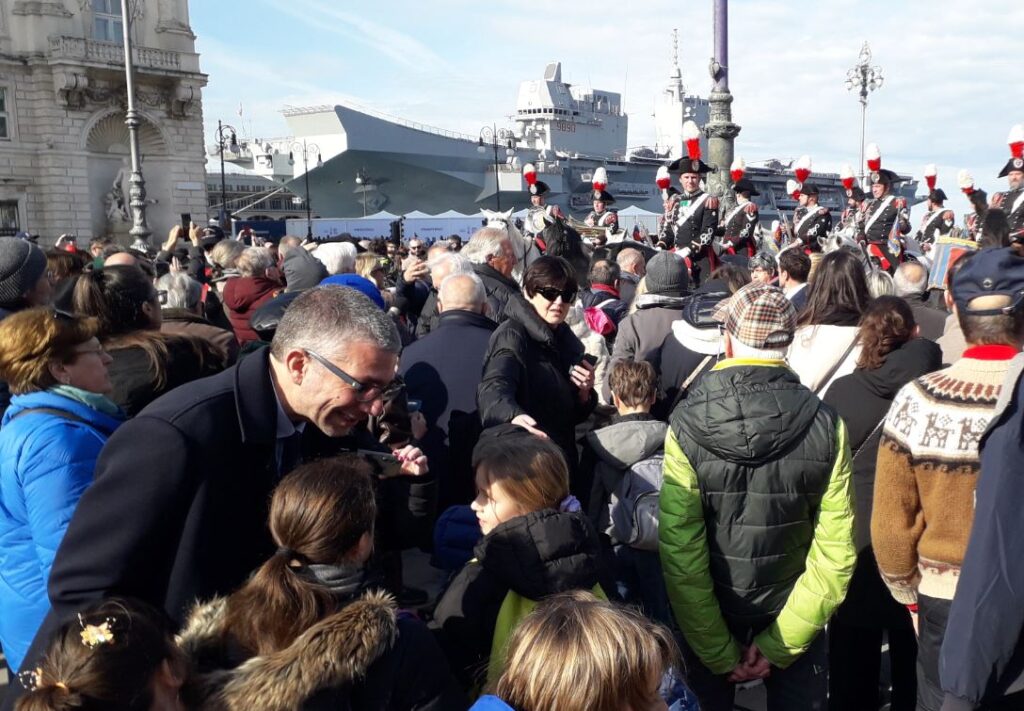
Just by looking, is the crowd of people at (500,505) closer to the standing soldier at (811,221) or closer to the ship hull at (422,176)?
the standing soldier at (811,221)

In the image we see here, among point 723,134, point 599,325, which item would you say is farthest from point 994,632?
Result: point 723,134

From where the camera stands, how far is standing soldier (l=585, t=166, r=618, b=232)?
13250 millimetres

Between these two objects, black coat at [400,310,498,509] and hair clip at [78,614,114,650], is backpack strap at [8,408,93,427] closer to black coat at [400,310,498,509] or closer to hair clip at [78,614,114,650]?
hair clip at [78,614,114,650]

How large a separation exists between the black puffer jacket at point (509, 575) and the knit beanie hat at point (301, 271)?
3403 mm

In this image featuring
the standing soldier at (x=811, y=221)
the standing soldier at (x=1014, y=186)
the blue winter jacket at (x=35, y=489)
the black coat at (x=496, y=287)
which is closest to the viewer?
the blue winter jacket at (x=35, y=489)

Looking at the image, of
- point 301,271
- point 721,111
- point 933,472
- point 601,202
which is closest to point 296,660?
point 933,472

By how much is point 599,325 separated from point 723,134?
789 cm

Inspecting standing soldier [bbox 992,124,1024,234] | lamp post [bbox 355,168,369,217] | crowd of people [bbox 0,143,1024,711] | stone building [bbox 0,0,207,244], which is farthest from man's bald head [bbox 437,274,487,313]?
lamp post [bbox 355,168,369,217]

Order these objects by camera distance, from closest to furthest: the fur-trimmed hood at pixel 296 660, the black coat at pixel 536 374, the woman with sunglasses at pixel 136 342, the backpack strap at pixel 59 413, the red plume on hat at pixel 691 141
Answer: the fur-trimmed hood at pixel 296 660
the backpack strap at pixel 59 413
the woman with sunglasses at pixel 136 342
the black coat at pixel 536 374
the red plume on hat at pixel 691 141

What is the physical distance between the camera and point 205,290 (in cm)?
809

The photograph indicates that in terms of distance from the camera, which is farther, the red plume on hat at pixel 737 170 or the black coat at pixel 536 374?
the red plume on hat at pixel 737 170

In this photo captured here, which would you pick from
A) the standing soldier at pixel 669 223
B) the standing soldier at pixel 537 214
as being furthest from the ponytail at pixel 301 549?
the standing soldier at pixel 669 223

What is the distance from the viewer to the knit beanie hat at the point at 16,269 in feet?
13.5

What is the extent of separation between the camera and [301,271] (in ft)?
19.0
